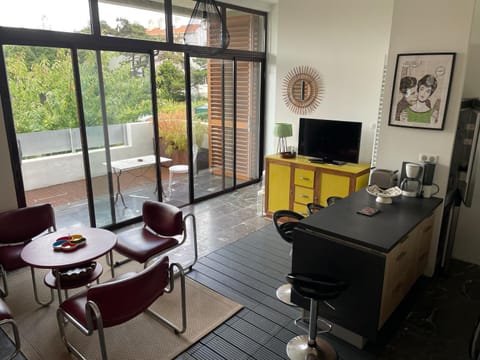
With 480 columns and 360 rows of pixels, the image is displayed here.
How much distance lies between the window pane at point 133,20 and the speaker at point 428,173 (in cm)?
343

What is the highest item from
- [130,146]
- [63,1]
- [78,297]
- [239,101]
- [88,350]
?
[63,1]

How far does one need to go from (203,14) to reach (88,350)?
279 cm

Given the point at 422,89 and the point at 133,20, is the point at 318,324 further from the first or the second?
the point at 133,20

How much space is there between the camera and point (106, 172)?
4.29 m

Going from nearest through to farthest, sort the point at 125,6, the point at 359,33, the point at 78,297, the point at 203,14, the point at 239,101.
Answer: the point at 78,297, the point at 203,14, the point at 125,6, the point at 359,33, the point at 239,101

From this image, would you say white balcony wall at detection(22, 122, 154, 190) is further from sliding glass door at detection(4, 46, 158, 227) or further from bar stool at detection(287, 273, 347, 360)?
bar stool at detection(287, 273, 347, 360)

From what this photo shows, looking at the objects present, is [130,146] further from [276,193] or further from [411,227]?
[411,227]

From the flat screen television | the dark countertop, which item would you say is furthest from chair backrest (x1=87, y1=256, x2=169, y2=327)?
the flat screen television

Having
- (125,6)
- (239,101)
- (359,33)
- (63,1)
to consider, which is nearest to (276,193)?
(239,101)

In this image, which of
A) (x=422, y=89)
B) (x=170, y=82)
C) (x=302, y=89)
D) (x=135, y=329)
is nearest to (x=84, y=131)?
(x=170, y=82)

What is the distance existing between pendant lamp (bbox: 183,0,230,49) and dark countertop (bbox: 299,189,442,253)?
1.83 meters

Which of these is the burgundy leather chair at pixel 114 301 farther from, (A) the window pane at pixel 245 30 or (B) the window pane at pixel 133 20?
(A) the window pane at pixel 245 30

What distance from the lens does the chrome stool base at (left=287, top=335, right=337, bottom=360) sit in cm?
239

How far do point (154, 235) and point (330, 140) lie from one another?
96.2 inches
